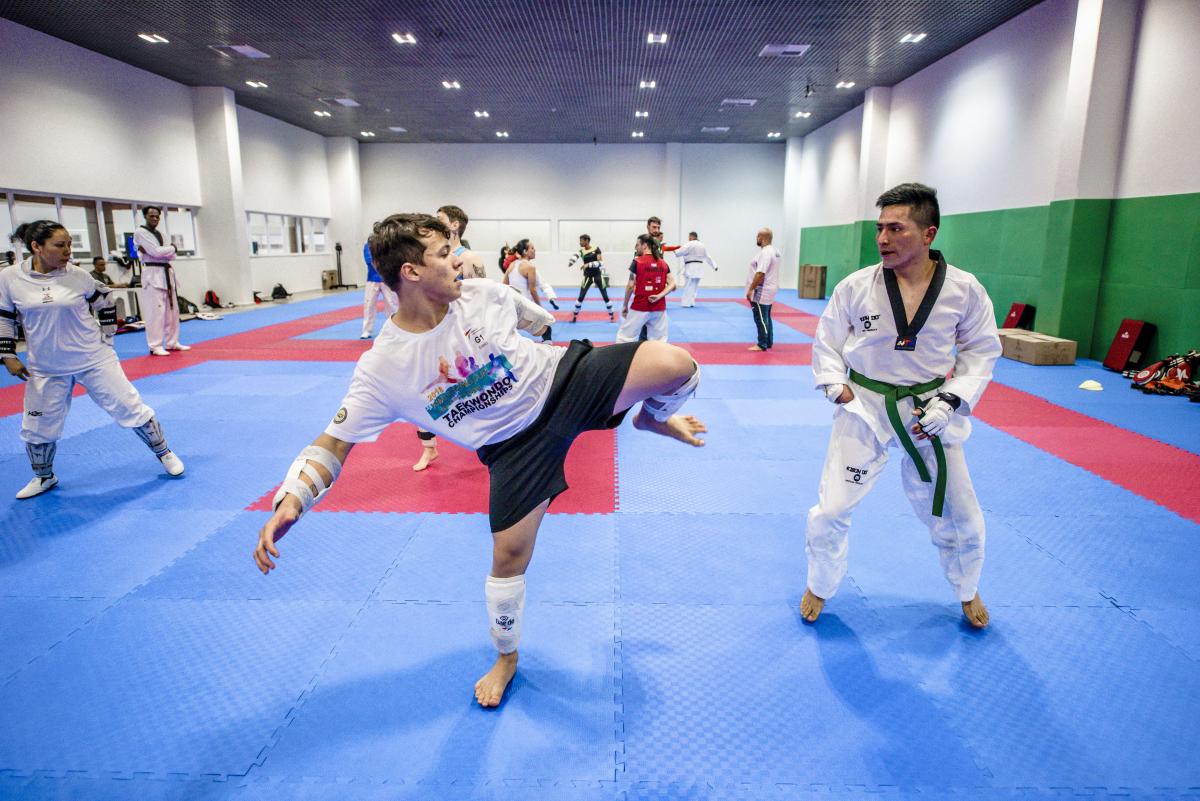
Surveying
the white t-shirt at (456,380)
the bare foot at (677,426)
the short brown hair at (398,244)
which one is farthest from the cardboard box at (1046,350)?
the short brown hair at (398,244)

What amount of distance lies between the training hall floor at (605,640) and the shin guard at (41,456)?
0.61 feet

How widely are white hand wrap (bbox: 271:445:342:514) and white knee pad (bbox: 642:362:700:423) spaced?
3.71 feet

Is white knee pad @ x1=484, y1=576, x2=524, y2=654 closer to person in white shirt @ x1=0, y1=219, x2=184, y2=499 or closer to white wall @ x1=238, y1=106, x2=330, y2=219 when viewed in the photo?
person in white shirt @ x1=0, y1=219, x2=184, y2=499

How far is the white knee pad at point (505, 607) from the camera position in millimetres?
2467

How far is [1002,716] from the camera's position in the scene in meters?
2.47

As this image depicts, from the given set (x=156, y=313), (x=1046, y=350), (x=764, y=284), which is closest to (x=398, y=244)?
(x=764, y=284)

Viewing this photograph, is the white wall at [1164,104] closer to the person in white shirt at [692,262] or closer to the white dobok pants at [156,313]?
the person in white shirt at [692,262]

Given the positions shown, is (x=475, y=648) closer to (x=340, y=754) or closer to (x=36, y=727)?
(x=340, y=754)

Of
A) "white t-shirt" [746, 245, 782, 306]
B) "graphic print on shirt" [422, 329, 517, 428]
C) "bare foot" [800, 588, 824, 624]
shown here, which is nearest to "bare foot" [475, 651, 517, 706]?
"graphic print on shirt" [422, 329, 517, 428]

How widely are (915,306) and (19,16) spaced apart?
48.6 ft

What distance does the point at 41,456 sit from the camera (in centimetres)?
457

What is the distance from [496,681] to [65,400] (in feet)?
13.5

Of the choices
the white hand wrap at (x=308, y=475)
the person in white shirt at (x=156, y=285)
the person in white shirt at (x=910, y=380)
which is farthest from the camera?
the person in white shirt at (x=156, y=285)

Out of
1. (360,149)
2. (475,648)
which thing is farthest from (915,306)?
(360,149)
